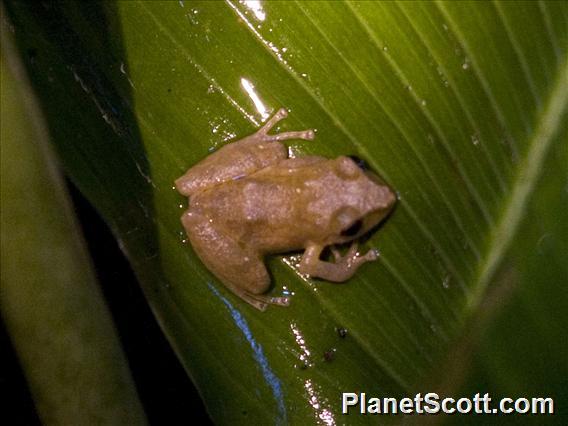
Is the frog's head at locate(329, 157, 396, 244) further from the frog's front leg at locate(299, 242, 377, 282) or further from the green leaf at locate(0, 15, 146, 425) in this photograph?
the green leaf at locate(0, 15, 146, 425)

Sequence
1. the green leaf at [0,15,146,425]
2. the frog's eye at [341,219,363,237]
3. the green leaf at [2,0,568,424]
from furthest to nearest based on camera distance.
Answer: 1. the frog's eye at [341,219,363,237]
2. the green leaf at [2,0,568,424]
3. the green leaf at [0,15,146,425]

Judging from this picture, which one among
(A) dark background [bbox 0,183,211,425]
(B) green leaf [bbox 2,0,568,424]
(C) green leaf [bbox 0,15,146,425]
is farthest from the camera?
(A) dark background [bbox 0,183,211,425]


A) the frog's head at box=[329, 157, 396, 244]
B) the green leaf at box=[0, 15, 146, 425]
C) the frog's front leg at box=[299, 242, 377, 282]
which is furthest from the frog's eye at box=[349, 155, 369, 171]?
the green leaf at box=[0, 15, 146, 425]

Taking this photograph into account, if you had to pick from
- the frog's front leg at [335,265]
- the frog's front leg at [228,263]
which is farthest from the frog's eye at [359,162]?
the frog's front leg at [228,263]

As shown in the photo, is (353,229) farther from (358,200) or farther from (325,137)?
(325,137)

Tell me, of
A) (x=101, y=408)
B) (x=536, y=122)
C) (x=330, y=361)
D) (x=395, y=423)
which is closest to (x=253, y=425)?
(x=330, y=361)

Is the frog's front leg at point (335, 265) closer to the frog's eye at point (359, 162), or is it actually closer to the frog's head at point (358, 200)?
the frog's head at point (358, 200)

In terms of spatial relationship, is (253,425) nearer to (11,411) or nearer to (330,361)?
(330,361)
